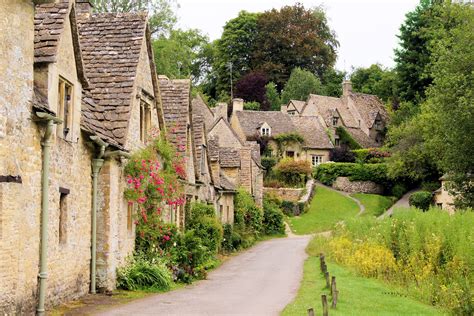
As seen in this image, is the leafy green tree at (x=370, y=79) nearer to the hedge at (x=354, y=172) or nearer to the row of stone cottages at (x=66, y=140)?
the hedge at (x=354, y=172)

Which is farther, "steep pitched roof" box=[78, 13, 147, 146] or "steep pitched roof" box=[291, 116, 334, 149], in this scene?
"steep pitched roof" box=[291, 116, 334, 149]

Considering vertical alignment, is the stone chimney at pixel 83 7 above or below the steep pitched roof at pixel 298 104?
below

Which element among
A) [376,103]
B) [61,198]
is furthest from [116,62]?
[376,103]

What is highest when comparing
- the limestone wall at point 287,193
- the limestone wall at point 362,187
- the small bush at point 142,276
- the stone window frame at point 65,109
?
the stone window frame at point 65,109

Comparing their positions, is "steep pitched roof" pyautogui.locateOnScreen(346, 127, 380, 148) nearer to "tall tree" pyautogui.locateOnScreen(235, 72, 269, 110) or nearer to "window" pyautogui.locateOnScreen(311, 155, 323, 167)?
"window" pyautogui.locateOnScreen(311, 155, 323, 167)

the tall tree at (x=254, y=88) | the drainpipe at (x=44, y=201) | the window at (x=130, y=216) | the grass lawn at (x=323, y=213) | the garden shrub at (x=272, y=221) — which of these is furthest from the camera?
the tall tree at (x=254, y=88)

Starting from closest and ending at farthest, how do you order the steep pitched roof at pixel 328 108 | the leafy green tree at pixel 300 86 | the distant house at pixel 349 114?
the distant house at pixel 349 114
the steep pitched roof at pixel 328 108
the leafy green tree at pixel 300 86

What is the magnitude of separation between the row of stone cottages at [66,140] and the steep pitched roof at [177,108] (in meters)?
4.23

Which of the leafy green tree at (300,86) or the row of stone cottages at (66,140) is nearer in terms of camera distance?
the row of stone cottages at (66,140)

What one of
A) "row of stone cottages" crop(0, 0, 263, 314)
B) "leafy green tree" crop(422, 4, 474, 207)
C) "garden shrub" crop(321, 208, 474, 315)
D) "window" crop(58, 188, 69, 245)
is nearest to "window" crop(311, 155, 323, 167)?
"leafy green tree" crop(422, 4, 474, 207)

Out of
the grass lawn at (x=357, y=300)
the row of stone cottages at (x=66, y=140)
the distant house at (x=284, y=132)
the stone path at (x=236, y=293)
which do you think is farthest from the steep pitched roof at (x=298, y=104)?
the grass lawn at (x=357, y=300)

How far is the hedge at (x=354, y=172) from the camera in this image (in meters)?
75.2

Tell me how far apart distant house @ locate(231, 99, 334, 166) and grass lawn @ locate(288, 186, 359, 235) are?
1048 cm

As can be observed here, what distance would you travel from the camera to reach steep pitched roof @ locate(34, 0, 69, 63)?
1603 centimetres
